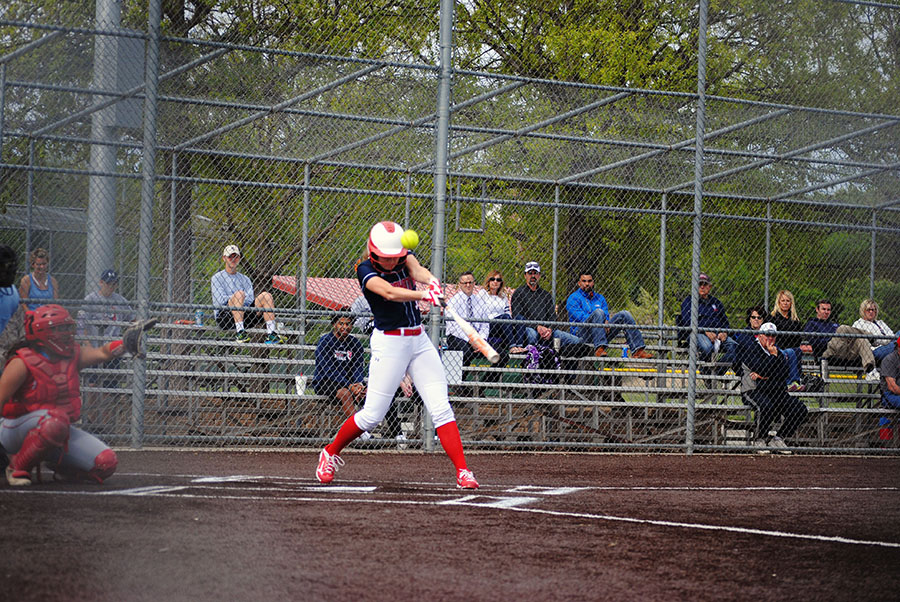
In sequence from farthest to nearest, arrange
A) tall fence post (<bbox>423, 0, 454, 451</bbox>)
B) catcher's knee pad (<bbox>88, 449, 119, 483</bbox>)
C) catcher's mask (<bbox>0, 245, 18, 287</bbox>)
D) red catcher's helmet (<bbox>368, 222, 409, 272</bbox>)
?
tall fence post (<bbox>423, 0, 454, 451</bbox>), red catcher's helmet (<bbox>368, 222, 409, 272</bbox>), catcher's mask (<bbox>0, 245, 18, 287</bbox>), catcher's knee pad (<bbox>88, 449, 119, 483</bbox>)

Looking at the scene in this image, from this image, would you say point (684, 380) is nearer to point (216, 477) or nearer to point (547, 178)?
point (547, 178)

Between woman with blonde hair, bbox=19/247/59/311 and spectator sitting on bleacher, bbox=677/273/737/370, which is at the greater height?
woman with blonde hair, bbox=19/247/59/311

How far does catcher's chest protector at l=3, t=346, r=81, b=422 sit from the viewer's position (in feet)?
23.8

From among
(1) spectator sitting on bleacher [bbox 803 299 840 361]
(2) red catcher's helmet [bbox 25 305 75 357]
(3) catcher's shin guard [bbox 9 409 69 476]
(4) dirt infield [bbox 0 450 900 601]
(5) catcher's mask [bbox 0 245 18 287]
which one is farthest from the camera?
(1) spectator sitting on bleacher [bbox 803 299 840 361]

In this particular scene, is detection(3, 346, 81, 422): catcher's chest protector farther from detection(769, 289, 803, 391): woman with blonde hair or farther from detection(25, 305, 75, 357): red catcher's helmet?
detection(769, 289, 803, 391): woman with blonde hair

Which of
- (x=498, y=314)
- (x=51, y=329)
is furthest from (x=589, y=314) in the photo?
(x=51, y=329)

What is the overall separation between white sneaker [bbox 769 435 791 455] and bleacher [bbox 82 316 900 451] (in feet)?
0.88

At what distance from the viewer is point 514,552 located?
18.1 feet

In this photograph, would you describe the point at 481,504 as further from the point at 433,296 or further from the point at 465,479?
the point at 433,296

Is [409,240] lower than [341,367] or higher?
higher

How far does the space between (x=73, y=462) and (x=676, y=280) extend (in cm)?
1350

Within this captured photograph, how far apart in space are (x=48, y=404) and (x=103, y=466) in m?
0.57

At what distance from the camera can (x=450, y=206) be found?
482 inches

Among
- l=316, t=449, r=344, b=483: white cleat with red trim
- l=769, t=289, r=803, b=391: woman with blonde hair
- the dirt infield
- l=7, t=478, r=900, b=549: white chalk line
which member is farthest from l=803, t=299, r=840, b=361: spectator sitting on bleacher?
l=316, t=449, r=344, b=483: white cleat with red trim
